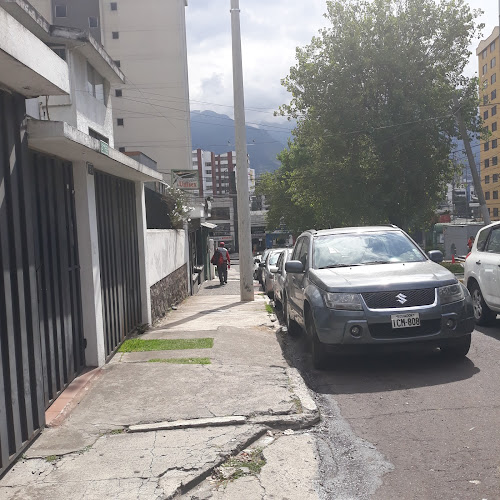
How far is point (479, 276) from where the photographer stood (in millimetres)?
9266

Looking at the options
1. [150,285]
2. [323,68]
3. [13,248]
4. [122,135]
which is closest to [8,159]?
[13,248]

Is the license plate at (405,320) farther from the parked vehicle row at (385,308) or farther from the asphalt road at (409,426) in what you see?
the asphalt road at (409,426)

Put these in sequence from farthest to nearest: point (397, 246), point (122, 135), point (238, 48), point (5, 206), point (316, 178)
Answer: point (122, 135)
point (316, 178)
point (238, 48)
point (397, 246)
point (5, 206)

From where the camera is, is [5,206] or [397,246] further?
[397,246]

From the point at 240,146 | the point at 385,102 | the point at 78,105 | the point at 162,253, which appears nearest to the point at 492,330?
the point at 162,253

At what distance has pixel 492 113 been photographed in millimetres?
76438

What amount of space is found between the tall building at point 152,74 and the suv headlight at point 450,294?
4732 centimetres

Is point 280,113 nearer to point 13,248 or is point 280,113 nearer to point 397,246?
point 397,246

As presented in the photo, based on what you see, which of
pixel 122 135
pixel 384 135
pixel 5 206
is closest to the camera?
pixel 5 206

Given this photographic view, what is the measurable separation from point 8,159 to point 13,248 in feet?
2.25

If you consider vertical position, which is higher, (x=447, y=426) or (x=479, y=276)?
(x=479, y=276)

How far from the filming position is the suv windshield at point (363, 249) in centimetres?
784

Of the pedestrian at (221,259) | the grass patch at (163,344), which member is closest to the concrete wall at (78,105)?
the grass patch at (163,344)

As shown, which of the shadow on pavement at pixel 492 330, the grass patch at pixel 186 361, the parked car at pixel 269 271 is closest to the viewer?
the grass patch at pixel 186 361
